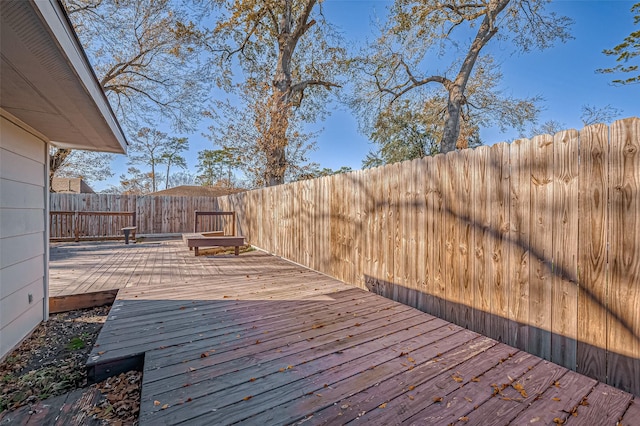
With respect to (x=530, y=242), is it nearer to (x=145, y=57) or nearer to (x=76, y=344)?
(x=76, y=344)

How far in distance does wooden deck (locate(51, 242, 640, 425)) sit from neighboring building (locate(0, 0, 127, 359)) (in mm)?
760

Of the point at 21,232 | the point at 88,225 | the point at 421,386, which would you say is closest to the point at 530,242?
the point at 421,386

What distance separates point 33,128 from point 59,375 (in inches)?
86.7

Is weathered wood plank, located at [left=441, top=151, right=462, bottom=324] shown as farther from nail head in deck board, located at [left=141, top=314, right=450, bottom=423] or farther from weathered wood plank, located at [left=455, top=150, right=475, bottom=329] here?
nail head in deck board, located at [left=141, top=314, right=450, bottom=423]

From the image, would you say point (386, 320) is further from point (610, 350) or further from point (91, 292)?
point (91, 292)

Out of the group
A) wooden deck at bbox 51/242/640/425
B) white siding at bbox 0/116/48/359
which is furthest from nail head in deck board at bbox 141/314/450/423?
white siding at bbox 0/116/48/359

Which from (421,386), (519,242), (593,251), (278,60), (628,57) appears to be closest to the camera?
(421,386)

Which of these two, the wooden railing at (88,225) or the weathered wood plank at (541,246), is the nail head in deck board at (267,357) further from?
the wooden railing at (88,225)

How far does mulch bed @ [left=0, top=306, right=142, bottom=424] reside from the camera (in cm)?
167

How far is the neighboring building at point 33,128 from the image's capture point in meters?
1.33

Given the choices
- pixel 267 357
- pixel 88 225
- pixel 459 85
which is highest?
pixel 459 85

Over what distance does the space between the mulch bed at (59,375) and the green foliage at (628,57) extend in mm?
12611

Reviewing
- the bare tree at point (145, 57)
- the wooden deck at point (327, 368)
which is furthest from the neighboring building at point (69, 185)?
the wooden deck at point (327, 368)

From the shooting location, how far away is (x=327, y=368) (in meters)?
1.80
